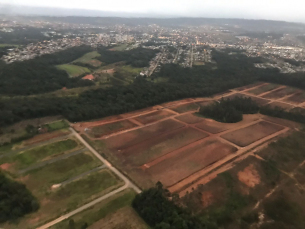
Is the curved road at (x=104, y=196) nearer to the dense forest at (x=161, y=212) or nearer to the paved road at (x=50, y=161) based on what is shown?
the paved road at (x=50, y=161)

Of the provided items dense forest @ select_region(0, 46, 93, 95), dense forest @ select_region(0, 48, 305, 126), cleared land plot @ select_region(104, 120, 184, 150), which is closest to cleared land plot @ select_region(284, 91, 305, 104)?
dense forest @ select_region(0, 48, 305, 126)

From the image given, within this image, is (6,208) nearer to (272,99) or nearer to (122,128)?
(122,128)

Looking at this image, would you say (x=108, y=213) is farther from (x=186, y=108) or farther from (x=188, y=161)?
(x=186, y=108)

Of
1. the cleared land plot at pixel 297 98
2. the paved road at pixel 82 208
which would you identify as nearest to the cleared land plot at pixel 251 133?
the cleared land plot at pixel 297 98

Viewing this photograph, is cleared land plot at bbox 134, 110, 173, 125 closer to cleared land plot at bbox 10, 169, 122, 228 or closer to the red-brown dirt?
cleared land plot at bbox 10, 169, 122, 228

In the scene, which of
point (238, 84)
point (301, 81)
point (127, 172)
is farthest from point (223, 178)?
point (301, 81)
